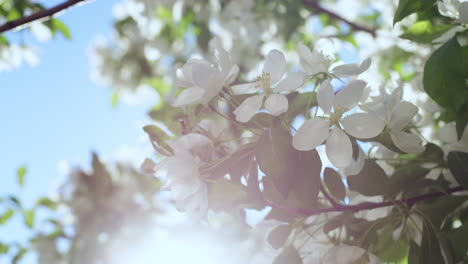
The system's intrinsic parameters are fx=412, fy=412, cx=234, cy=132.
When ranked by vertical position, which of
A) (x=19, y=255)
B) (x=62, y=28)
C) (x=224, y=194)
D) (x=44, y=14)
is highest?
(x=44, y=14)

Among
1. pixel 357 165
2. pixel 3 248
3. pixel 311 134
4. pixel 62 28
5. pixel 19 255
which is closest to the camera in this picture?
pixel 311 134

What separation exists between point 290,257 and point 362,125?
240mm

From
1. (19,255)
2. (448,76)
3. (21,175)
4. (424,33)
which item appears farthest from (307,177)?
(19,255)

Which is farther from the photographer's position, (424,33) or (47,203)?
(47,203)

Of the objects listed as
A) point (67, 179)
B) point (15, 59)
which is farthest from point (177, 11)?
point (67, 179)

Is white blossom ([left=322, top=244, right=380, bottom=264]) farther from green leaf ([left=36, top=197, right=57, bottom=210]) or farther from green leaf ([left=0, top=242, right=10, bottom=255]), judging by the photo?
green leaf ([left=36, top=197, right=57, bottom=210])

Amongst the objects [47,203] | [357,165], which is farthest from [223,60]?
[47,203]

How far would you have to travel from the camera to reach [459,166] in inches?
→ 22.2

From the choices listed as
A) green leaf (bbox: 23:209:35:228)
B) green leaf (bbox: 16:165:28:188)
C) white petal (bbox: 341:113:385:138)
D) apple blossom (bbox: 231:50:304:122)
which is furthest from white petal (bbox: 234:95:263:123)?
green leaf (bbox: 23:209:35:228)

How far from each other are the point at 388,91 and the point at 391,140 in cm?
12

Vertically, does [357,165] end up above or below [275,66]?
below

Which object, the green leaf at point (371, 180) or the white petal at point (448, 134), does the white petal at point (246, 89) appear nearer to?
the green leaf at point (371, 180)

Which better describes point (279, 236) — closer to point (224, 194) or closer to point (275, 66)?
point (224, 194)

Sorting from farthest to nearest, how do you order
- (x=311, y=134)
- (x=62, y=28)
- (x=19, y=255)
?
(x=19, y=255), (x=62, y=28), (x=311, y=134)
